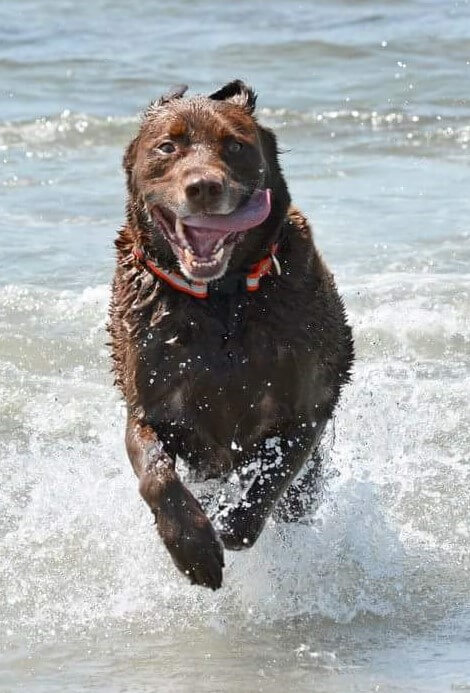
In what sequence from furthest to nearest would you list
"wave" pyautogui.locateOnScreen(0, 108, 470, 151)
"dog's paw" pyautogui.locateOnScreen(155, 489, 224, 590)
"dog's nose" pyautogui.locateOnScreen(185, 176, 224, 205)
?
"wave" pyautogui.locateOnScreen(0, 108, 470, 151) → "dog's nose" pyautogui.locateOnScreen(185, 176, 224, 205) → "dog's paw" pyautogui.locateOnScreen(155, 489, 224, 590)

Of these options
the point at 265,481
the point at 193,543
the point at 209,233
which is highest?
the point at 209,233

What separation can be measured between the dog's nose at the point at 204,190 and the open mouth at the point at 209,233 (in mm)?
74

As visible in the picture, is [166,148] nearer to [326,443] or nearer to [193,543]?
[193,543]

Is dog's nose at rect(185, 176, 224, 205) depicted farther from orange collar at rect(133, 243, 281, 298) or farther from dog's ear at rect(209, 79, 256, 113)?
dog's ear at rect(209, 79, 256, 113)

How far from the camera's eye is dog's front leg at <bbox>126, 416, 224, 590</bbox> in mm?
4613

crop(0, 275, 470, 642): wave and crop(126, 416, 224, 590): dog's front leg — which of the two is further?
crop(0, 275, 470, 642): wave

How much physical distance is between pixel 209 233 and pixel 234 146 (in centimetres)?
32

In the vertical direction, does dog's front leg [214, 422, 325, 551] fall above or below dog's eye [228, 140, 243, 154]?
below

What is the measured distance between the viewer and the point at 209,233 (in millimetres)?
4973

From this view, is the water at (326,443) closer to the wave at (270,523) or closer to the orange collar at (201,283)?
the wave at (270,523)

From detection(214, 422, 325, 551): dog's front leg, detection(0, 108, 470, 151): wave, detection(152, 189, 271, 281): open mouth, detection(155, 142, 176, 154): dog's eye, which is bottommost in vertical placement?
detection(0, 108, 470, 151): wave

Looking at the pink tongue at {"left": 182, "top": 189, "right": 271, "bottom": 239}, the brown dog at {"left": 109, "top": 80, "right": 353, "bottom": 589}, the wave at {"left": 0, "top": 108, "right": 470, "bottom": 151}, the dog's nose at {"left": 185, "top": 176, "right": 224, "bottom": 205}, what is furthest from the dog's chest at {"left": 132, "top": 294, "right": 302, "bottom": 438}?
the wave at {"left": 0, "top": 108, "right": 470, "bottom": 151}

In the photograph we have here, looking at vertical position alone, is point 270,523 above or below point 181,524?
below

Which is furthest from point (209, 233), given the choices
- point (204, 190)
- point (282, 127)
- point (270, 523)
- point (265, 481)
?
point (282, 127)
